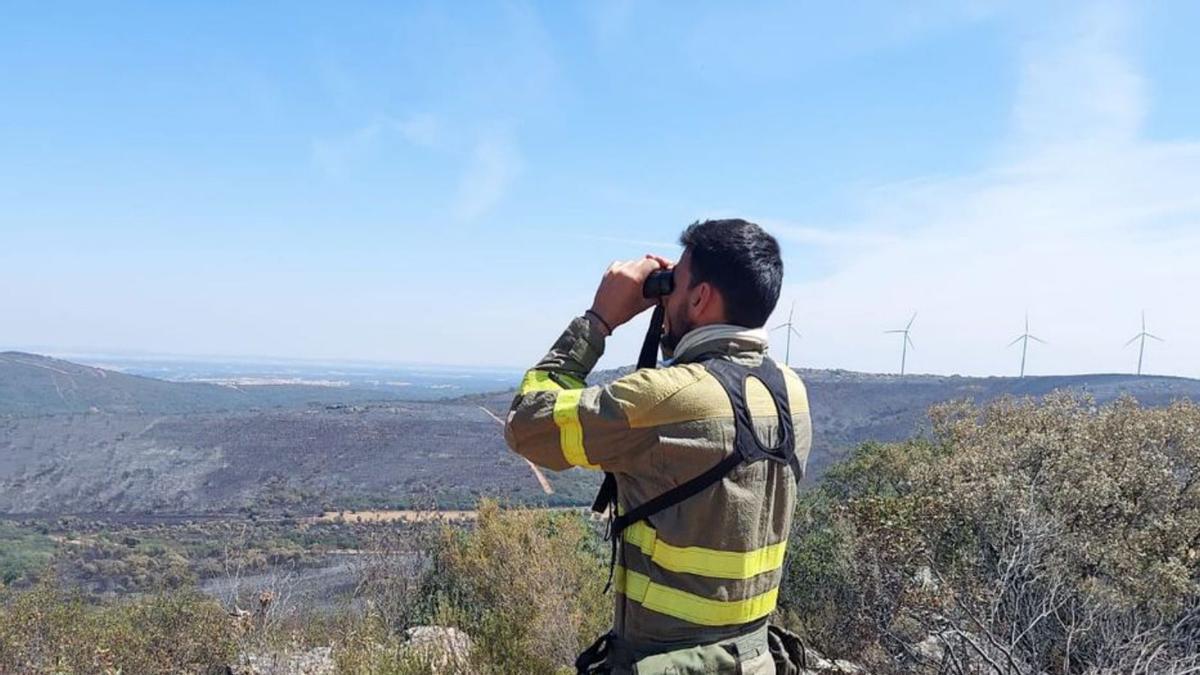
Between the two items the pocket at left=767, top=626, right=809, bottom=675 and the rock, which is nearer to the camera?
the pocket at left=767, top=626, right=809, bottom=675

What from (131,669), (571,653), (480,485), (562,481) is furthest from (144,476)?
(571,653)

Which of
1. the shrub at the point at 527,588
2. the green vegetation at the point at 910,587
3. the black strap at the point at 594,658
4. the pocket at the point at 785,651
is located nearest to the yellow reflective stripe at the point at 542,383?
the black strap at the point at 594,658

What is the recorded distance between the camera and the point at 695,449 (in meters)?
1.58

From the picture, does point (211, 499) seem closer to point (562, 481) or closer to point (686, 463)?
point (562, 481)

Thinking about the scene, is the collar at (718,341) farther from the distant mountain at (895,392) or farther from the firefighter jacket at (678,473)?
the distant mountain at (895,392)

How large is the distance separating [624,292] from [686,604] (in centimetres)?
73

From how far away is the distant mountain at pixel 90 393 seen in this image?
4122 inches

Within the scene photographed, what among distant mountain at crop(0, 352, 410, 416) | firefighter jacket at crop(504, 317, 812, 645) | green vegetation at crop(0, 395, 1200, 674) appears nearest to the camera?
firefighter jacket at crop(504, 317, 812, 645)

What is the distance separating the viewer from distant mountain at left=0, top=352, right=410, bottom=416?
10469 centimetres

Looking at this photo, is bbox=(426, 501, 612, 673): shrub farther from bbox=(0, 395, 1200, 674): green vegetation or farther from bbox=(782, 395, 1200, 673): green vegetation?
bbox=(782, 395, 1200, 673): green vegetation

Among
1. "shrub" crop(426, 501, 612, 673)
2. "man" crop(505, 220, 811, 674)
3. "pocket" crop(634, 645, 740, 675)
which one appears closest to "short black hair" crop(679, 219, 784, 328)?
"man" crop(505, 220, 811, 674)

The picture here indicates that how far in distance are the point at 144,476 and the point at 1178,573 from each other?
63.9m

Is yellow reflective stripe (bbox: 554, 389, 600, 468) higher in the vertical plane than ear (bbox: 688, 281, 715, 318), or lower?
lower

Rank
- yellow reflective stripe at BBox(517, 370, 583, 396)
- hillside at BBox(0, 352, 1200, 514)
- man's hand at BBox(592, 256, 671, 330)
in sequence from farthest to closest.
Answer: hillside at BBox(0, 352, 1200, 514)
man's hand at BBox(592, 256, 671, 330)
yellow reflective stripe at BBox(517, 370, 583, 396)
